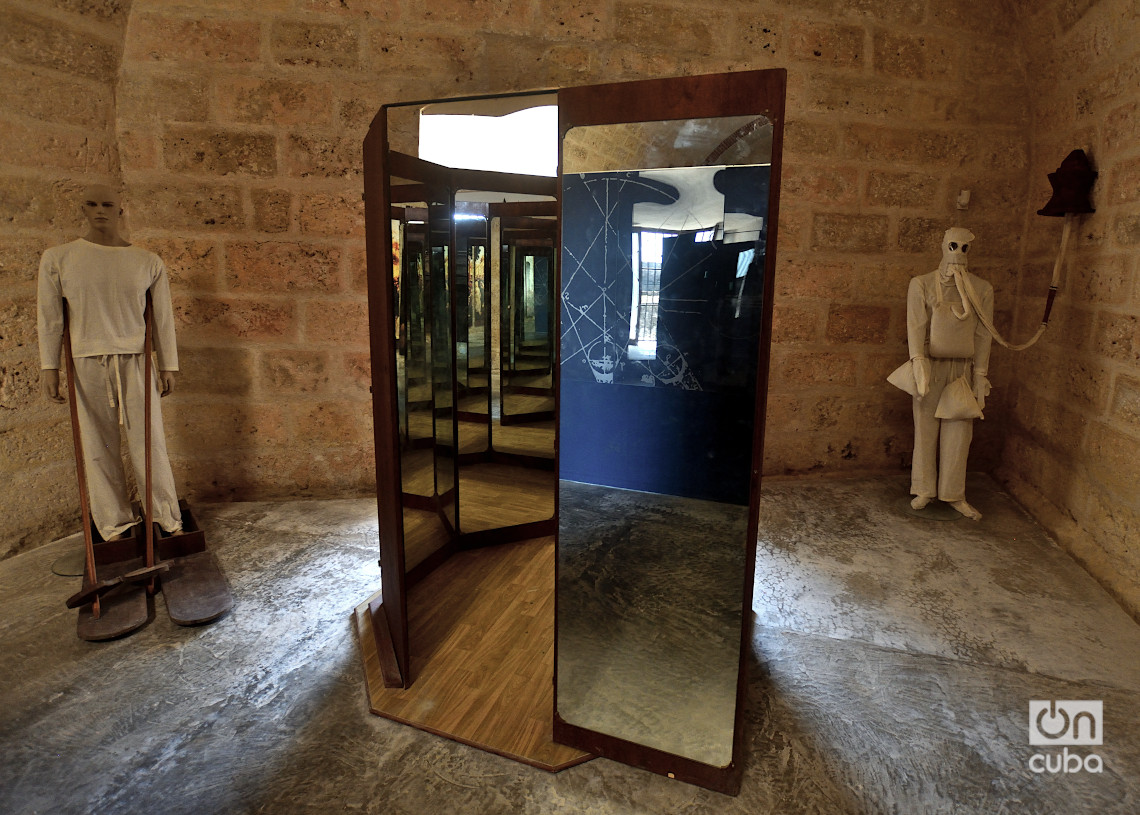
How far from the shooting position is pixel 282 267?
3332 millimetres

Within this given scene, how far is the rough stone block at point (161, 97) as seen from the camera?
→ 310 cm

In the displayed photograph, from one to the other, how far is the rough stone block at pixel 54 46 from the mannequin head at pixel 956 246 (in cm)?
380

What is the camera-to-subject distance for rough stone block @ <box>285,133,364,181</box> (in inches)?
128

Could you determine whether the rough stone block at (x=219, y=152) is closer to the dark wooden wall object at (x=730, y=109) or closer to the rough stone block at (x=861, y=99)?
the dark wooden wall object at (x=730, y=109)

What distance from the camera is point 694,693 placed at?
1.66 m

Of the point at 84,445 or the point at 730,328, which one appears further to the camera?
the point at 84,445

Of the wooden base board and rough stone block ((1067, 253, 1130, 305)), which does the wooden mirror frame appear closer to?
the wooden base board

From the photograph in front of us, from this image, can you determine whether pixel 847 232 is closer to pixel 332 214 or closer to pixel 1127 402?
pixel 1127 402

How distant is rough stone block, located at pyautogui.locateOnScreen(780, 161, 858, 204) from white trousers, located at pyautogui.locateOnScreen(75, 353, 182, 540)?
311cm

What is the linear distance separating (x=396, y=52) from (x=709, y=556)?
281 cm

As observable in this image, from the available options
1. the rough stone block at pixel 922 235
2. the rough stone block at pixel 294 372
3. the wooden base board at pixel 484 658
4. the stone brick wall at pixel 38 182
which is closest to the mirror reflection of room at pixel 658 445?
the wooden base board at pixel 484 658

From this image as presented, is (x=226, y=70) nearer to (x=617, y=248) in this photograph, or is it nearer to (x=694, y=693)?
(x=617, y=248)

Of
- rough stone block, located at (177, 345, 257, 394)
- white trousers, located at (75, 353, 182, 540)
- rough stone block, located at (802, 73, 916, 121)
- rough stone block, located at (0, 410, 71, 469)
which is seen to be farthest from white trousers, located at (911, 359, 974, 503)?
rough stone block, located at (0, 410, 71, 469)

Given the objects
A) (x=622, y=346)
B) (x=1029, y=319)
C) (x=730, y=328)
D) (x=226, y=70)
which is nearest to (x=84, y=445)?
(x=226, y=70)
